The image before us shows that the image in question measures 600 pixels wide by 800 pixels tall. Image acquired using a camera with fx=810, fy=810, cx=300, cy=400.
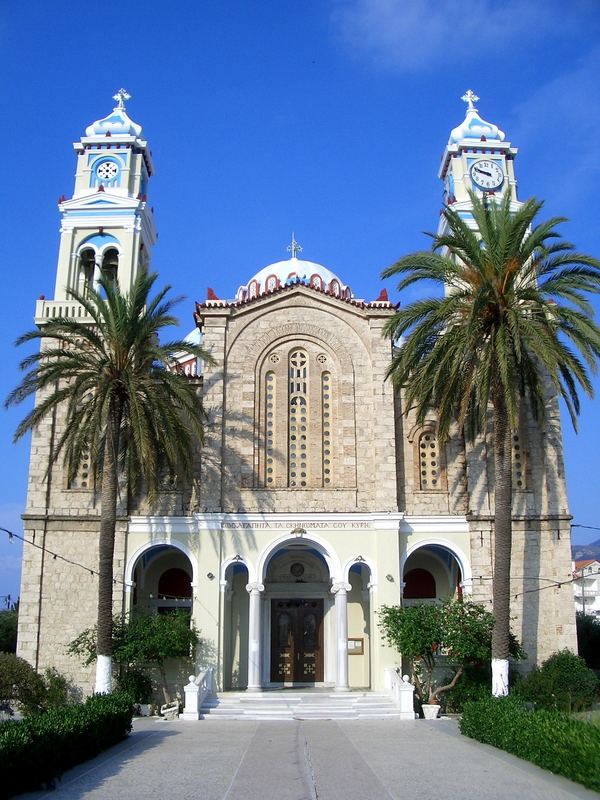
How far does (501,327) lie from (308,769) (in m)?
12.4

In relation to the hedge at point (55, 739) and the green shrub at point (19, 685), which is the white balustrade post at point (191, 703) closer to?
the green shrub at point (19, 685)

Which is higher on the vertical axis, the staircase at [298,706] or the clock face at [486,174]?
the clock face at [486,174]

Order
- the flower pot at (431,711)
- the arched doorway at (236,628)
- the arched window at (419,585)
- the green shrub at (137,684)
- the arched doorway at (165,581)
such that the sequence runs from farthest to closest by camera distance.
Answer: the arched window at (419,585) < the arched doorway at (165,581) < the arched doorway at (236,628) < the green shrub at (137,684) < the flower pot at (431,711)

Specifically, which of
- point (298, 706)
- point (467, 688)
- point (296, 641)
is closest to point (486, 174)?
point (296, 641)

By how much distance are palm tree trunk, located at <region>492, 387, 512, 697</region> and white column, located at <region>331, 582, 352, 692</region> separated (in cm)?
521

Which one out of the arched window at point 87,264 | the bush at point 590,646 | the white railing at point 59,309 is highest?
the arched window at point 87,264

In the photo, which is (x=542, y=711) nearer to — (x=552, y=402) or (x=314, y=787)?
(x=314, y=787)

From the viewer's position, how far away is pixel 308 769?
14.2 meters

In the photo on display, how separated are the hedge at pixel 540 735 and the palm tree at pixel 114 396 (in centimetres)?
1045

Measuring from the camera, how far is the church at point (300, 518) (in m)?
25.3

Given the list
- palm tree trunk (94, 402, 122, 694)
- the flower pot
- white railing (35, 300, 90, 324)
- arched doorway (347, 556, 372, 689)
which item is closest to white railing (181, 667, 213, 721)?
palm tree trunk (94, 402, 122, 694)

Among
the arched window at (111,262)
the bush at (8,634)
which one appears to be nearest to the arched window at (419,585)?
the arched window at (111,262)

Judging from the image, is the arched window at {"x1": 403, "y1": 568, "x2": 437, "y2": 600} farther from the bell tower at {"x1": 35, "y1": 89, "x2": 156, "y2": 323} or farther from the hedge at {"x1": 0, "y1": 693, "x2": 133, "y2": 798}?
the bell tower at {"x1": 35, "y1": 89, "x2": 156, "y2": 323}

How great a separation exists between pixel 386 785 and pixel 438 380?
12.5m
